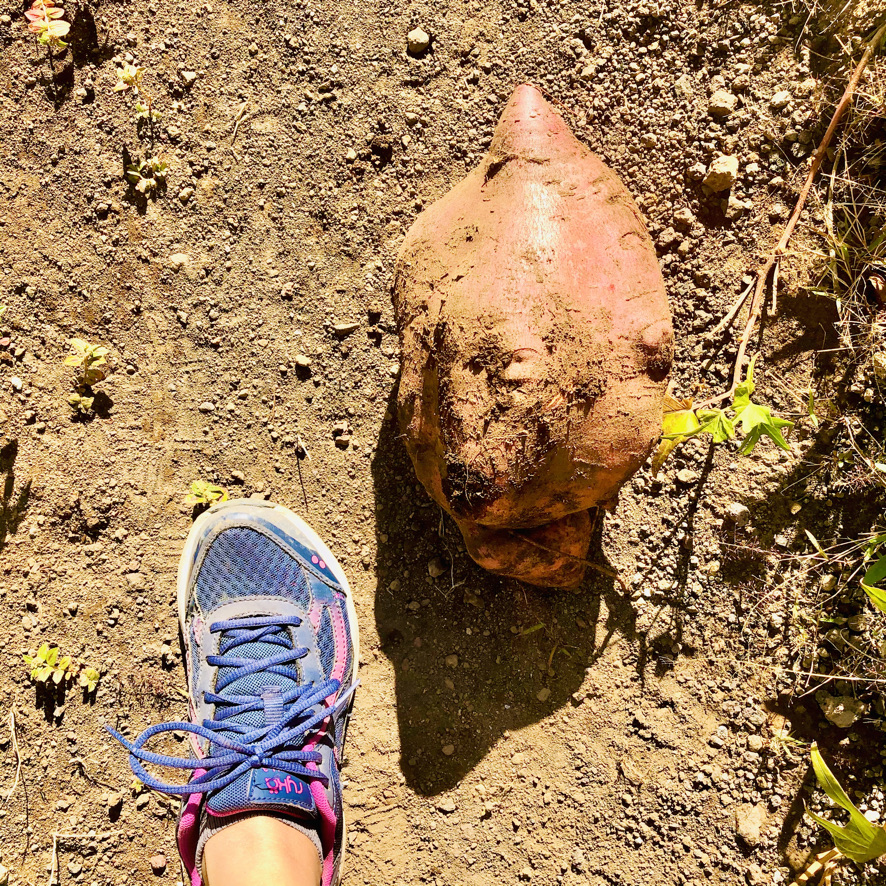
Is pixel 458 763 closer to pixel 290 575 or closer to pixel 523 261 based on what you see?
pixel 290 575

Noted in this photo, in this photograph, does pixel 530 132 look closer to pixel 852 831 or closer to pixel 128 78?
pixel 128 78

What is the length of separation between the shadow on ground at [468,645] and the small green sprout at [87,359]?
3.77ft

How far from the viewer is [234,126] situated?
2328mm

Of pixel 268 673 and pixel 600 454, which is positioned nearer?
pixel 600 454

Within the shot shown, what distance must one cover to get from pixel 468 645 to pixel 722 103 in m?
1.90

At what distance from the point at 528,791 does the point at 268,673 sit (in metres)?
0.92

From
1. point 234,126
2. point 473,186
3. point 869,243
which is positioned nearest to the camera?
point 473,186

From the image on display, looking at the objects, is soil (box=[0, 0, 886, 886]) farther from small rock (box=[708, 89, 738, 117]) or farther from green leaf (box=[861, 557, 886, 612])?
green leaf (box=[861, 557, 886, 612])

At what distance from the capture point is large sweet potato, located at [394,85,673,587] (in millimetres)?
1559

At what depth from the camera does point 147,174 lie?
2354 mm

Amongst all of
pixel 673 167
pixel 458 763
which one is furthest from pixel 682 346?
pixel 458 763

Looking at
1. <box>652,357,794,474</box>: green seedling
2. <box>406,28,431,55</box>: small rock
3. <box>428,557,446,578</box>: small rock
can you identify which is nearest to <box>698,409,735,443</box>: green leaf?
<box>652,357,794,474</box>: green seedling

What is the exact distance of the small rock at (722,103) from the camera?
2.17 metres

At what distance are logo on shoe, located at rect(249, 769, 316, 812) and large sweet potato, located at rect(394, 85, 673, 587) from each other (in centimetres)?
101
